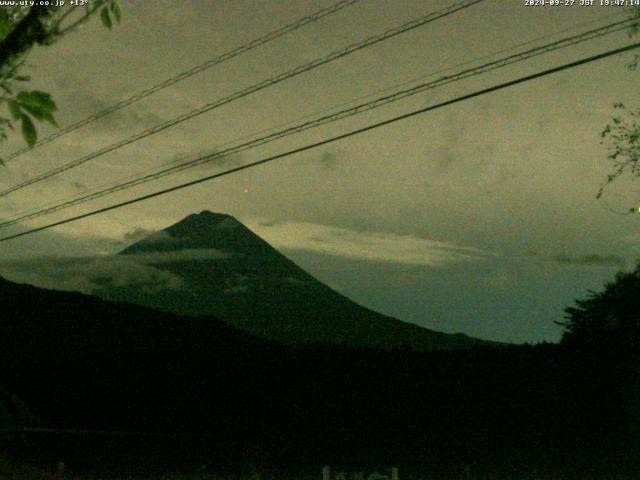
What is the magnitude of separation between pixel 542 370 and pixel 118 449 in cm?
1155

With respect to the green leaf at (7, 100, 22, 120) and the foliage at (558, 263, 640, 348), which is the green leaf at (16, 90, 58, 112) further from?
the foliage at (558, 263, 640, 348)

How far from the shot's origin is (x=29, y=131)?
119 inches

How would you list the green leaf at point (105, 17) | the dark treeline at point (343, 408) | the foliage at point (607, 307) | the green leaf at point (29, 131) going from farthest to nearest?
the foliage at point (607, 307) → the dark treeline at point (343, 408) → the green leaf at point (105, 17) → the green leaf at point (29, 131)

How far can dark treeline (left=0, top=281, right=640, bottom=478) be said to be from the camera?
1502 cm

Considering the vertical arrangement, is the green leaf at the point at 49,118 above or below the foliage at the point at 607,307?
below

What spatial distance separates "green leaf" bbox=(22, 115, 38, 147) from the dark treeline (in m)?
6.88

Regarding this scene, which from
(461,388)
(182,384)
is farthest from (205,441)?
(461,388)

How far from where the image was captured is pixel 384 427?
55.4ft

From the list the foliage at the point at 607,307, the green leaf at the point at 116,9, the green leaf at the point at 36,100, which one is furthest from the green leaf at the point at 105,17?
the foliage at the point at 607,307

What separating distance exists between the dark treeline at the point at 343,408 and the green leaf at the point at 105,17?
6633 mm

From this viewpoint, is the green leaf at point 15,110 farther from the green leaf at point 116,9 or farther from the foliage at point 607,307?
the foliage at point 607,307

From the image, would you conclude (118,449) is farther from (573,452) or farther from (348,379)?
(573,452)

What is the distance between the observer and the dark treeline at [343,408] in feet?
49.3

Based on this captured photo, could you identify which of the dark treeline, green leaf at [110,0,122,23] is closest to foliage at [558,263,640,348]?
the dark treeline
